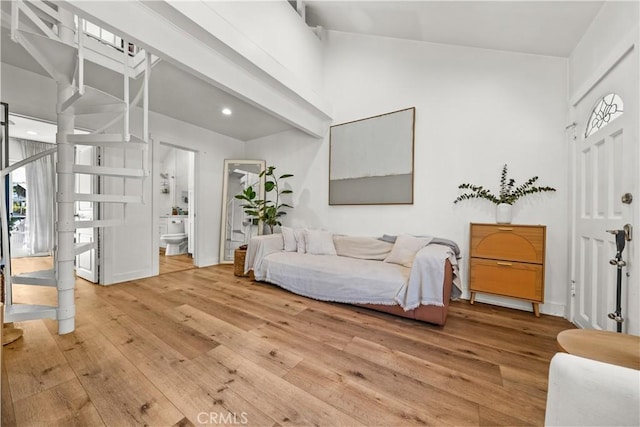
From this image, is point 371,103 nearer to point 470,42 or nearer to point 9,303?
point 470,42

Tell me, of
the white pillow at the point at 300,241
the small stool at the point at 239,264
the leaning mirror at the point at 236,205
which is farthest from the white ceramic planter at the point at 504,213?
the leaning mirror at the point at 236,205

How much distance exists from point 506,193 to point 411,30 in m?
2.15

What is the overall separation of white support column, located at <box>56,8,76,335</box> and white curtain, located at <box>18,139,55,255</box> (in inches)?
163

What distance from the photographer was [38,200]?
4.67m

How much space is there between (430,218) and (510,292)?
40.9 inches

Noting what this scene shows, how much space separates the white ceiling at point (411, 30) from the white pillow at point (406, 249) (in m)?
2.10

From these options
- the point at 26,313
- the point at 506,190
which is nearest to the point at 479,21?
the point at 506,190

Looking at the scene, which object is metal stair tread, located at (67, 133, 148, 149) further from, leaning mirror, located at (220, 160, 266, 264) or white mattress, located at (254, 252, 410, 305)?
leaning mirror, located at (220, 160, 266, 264)

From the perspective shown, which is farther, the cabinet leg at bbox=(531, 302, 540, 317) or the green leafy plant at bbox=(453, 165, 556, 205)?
the green leafy plant at bbox=(453, 165, 556, 205)

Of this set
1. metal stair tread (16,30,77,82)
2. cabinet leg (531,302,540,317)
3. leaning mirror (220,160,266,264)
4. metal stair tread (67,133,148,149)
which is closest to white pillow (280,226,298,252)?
leaning mirror (220,160,266,264)

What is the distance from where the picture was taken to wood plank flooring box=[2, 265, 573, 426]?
1112mm

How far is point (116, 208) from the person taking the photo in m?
3.01

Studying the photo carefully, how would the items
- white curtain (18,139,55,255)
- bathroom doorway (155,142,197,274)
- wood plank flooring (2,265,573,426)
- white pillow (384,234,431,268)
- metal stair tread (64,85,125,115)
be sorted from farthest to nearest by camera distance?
bathroom doorway (155,142,197,274) → white curtain (18,139,55,255) → white pillow (384,234,431,268) → metal stair tread (64,85,125,115) → wood plank flooring (2,265,573,426)

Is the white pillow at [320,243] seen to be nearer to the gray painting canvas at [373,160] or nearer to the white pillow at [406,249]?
the gray painting canvas at [373,160]
